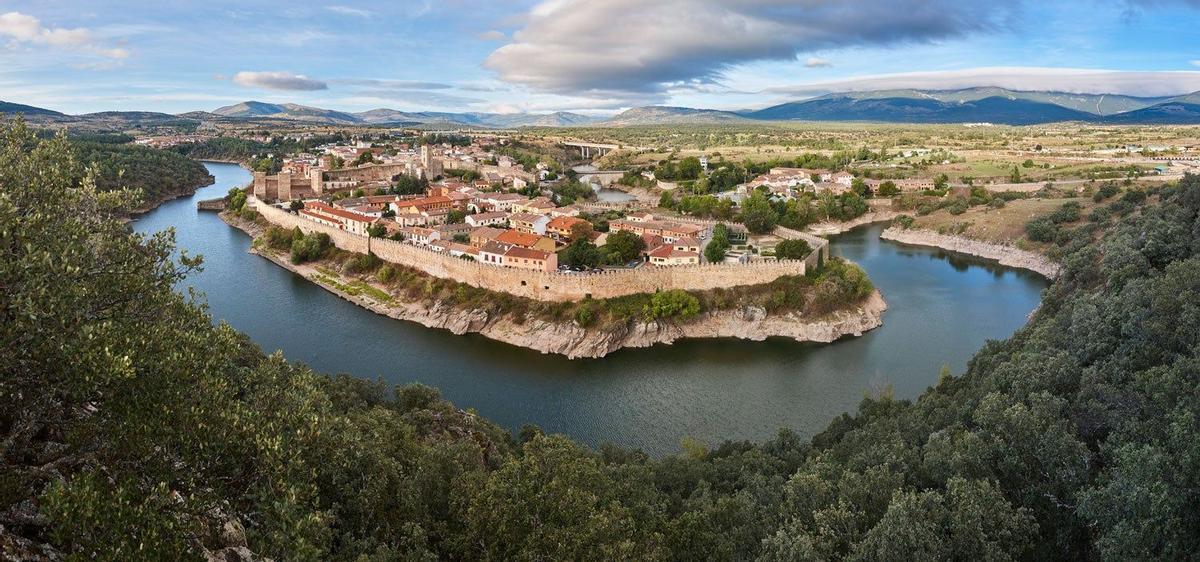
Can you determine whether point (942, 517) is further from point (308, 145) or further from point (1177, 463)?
point (308, 145)

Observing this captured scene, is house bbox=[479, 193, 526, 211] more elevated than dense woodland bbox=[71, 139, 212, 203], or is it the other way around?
dense woodland bbox=[71, 139, 212, 203]

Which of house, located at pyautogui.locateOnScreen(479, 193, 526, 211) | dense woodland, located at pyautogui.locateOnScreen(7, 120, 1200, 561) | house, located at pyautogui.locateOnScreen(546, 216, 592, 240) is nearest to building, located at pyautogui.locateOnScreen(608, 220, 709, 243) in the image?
house, located at pyautogui.locateOnScreen(546, 216, 592, 240)

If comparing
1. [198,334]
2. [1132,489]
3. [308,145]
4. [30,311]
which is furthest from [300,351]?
[308,145]

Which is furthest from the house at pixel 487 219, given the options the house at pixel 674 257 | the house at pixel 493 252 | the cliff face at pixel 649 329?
the house at pixel 674 257

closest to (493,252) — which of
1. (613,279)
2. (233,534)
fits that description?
(613,279)

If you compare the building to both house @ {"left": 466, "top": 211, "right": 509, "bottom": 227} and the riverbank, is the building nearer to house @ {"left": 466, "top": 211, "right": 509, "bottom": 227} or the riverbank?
house @ {"left": 466, "top": 211, "right": 509, "bottom": 227}

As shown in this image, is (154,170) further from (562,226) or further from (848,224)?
(848,224)
